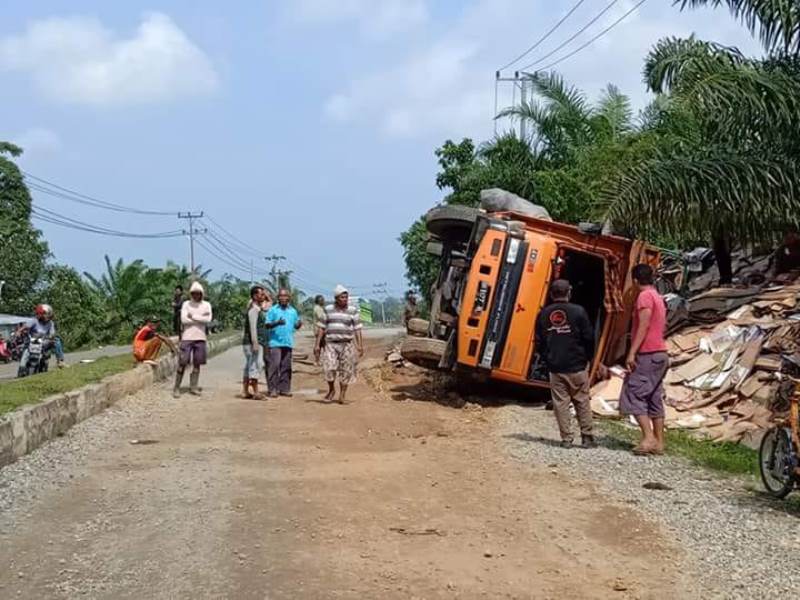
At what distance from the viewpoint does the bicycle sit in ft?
23.4

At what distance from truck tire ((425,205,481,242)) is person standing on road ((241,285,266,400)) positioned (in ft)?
9.00

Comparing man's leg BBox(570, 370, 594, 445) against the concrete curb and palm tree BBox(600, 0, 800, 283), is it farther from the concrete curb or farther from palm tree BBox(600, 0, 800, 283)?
the concrete curb

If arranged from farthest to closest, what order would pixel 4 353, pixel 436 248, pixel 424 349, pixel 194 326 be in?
pixel 4 353 → pixel 436 248 → pixel 194 326 → pixel 424 349

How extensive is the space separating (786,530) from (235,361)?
18577mm

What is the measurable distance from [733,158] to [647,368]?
15.5 ft

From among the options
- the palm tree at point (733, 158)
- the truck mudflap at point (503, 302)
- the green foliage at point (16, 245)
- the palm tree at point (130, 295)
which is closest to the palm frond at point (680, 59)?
the palm tree at point (733, 158)

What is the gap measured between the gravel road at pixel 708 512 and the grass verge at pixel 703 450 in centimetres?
28

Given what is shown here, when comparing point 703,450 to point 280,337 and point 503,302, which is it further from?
point 280,337

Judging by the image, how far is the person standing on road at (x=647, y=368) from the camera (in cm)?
939

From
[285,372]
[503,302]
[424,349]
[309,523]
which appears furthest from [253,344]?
[309,523]

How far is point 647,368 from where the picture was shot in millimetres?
9430

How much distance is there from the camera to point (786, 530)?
668 centimetres

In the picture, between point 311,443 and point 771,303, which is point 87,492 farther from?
point 771,303

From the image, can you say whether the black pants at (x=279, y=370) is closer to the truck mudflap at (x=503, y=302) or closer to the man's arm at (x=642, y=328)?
the truck mudflap at (x=503, y=302)
